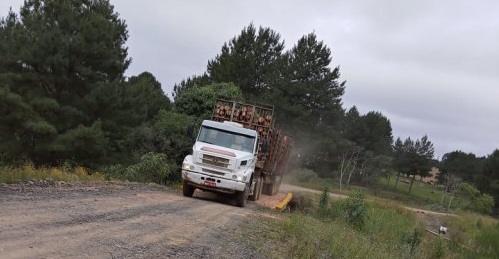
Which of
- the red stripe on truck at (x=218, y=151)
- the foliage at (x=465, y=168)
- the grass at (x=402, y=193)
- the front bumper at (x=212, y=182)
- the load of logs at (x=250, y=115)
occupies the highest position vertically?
the foliage at (x=465, y=168)

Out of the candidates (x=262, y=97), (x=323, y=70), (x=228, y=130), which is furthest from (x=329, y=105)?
(x=228, y=130)

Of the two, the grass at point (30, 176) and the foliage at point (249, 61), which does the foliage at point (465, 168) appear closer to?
Result: the foliage at point (249, 61)

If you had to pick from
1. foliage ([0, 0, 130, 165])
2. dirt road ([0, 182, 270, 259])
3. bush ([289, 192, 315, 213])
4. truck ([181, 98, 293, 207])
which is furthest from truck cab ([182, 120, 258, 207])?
foliage ([0, 0, 130, 165])

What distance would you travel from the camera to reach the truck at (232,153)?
17.2m

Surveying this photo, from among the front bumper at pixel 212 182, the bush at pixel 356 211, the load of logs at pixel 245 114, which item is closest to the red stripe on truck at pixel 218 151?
the front bumper at pixel 212 182

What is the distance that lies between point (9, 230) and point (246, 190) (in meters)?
10.7

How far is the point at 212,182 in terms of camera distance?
1725 centimetres

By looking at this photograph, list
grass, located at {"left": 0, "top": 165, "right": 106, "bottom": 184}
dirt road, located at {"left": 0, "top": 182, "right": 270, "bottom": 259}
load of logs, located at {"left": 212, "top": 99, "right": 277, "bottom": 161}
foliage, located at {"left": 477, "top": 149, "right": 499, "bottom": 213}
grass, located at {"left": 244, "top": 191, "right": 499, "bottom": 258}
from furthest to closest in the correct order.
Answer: foliage, located at {"left": 477, "top": 149, "right": 499, "bottom": 213} → load of logs, located at {"left": 212, "top": 99, "right": 277, "bottom": 161} → grass, located at {"left": 0, "top": 165, "right": 106, "bottom": 184} → grass, located at {"left": 244, "top": 191, "right": 499, "bottom": 258} → dirt road, located at {"left": 0, "top": 182, "right": 270, "bottom": 259}

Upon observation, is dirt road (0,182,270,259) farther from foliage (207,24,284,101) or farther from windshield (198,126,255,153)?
foliage (207,24,284,101)

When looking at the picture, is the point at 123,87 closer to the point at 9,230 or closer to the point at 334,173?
the point at 9,230

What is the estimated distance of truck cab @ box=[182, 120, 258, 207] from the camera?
56.3 feet

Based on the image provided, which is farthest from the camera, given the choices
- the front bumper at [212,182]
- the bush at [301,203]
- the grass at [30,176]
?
the bush at [301,203]

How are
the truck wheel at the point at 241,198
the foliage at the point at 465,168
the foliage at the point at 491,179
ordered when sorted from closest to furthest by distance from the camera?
the truck wheel at the point at 241,198 < the foliage at the point at 491,179 < the foliage at the point at 465,168

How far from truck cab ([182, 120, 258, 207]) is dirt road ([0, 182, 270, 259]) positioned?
2342 mm
